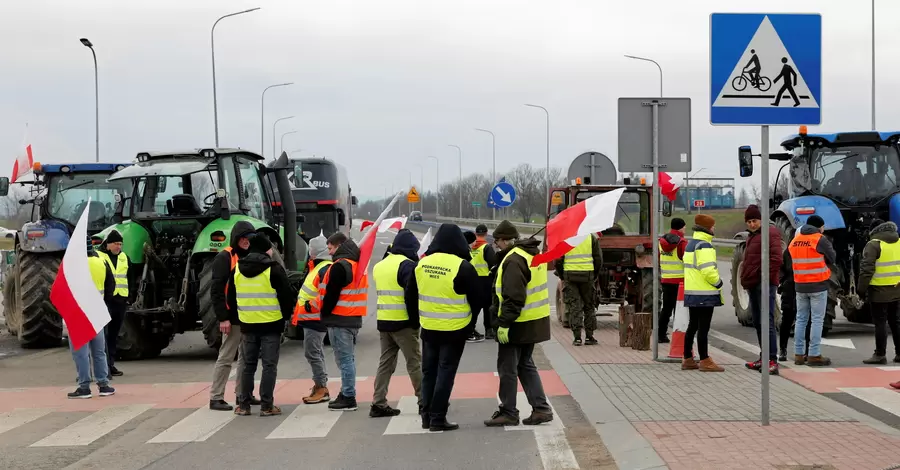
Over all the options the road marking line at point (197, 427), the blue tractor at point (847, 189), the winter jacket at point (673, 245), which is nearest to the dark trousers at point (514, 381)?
the road marking line at point (197, 427)

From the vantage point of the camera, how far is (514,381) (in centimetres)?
937

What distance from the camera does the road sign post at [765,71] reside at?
825 cm

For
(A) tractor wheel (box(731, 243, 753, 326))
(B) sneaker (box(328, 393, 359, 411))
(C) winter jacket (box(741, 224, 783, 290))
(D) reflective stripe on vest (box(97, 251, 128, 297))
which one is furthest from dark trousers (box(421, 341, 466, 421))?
(A) tractor wheel (box(731, 243, 753, 326))

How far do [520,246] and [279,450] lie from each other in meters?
2.68

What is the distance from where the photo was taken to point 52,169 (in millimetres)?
18156

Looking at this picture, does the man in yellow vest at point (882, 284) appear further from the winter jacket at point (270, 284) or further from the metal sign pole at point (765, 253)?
the winter jacket at point (270, 284)

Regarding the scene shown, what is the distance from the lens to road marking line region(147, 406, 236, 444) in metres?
9.16

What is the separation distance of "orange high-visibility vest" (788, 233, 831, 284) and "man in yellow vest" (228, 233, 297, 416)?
6.21 meters

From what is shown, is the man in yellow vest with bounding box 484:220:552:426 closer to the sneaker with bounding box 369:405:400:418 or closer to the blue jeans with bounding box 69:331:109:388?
the sneaker with bounding box 369:405:400:418

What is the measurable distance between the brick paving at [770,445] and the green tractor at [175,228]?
24.9 ft

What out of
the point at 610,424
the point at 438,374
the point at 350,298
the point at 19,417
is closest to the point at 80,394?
the point at 19,417

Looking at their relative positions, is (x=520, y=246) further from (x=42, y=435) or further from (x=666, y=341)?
(x=666, y=341)

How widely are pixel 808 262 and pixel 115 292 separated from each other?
8475 mm

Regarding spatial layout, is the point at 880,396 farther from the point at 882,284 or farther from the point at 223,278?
the point at 223,278
